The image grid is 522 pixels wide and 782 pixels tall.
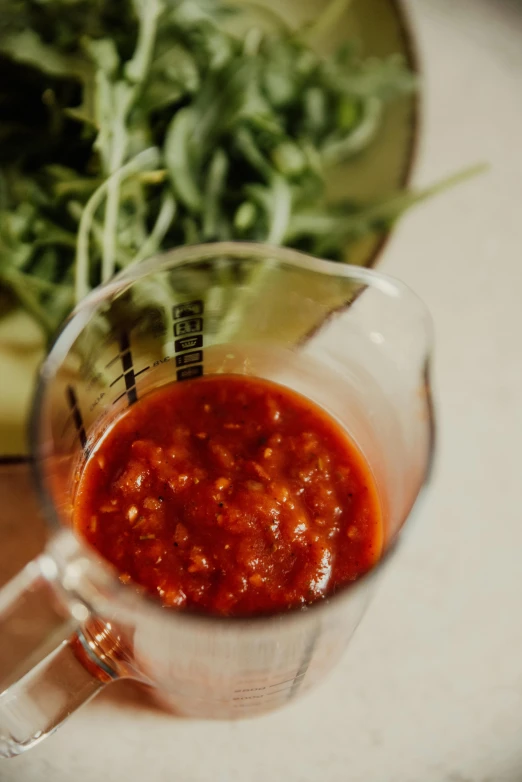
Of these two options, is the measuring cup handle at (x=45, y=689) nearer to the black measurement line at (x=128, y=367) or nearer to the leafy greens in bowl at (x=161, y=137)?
the black measurement line at (x=128, y=367)

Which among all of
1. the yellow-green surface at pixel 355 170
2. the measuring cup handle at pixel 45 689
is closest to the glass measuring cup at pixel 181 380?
the measuring cup handle at pixel 45 689

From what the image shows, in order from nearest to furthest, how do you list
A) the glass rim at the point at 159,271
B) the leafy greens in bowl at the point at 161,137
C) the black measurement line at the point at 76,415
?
1. the glass rim at the point at 159,271
2. the black measurement line at the point at 76,415
3. the leafy greens in bowl at the point at 161,137

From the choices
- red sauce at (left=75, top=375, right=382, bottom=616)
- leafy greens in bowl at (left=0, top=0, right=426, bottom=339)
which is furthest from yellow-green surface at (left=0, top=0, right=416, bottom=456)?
red sauce at (left=75, top=375, right=382, bottom=616)

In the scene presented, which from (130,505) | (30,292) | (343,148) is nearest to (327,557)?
(130,505)

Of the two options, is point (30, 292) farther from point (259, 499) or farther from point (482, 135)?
point (482, 135)

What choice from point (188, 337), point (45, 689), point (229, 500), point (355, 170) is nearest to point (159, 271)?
point (188, 337)

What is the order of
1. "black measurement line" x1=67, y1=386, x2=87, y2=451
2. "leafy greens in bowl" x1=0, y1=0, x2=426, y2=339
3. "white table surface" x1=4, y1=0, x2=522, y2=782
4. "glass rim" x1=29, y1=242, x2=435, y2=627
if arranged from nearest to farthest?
"glass rim" x1=29, y1=242, x2=435, y2=627 < "black measurement line" x1=67, y1=386, x2=87, y2=451 < "white table surface" x1=4, y1=0, x2=522, y2=782 < "leafy greens in bowl" x1=0, y1=0, x2=426, y2=339

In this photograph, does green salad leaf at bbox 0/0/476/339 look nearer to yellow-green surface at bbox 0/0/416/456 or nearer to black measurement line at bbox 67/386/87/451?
yellow-green surface at bbox 0/0/416/456

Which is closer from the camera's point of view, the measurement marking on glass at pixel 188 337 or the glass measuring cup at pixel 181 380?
the glass measuring cup at pixel 181 380
